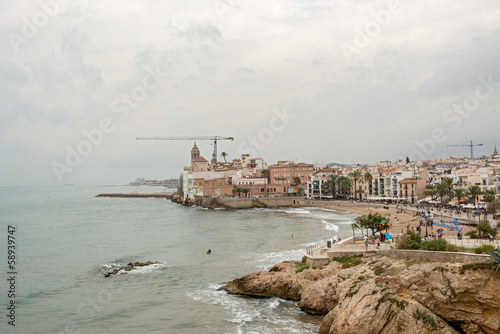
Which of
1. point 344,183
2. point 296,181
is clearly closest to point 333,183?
point 344,183

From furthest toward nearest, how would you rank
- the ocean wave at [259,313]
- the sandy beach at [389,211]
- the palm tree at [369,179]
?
the palm tree at [369,179] < the sandy beach at [389,211] < the ocean wave at [259,313]

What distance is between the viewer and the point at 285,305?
21359 mm

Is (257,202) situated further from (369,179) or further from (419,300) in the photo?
(419,300)

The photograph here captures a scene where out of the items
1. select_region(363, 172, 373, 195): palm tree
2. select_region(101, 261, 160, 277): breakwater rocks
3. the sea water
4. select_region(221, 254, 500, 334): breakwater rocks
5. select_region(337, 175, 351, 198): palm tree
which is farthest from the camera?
select_region(337, 175, 351, 198): palm tree

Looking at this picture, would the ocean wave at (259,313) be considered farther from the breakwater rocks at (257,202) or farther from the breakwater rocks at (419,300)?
the breakwater rocks at (257,202)

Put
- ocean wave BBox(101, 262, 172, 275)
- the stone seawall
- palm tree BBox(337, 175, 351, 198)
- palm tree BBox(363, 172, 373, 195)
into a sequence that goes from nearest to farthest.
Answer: ocean wave BBox(101, 262, 172, 275) → palm tree BBox(363, 172, 373, 195) → palm tree BBox(337, 175, 351, 198) → the stone seawall

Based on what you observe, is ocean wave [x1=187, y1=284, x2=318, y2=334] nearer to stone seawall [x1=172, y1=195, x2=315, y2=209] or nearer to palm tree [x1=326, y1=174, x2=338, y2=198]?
stone seawall [x1=172, y1=195, x2=315, y2=209]

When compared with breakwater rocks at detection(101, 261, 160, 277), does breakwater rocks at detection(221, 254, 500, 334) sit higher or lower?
higher

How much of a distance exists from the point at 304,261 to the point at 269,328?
668 centimetres

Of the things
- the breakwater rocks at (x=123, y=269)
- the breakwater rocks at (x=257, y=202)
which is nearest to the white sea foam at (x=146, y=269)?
the breakwater rocks at (x=123, y=269)

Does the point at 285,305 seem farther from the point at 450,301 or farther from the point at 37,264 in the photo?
the point at 37,264

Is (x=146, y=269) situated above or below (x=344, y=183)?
below

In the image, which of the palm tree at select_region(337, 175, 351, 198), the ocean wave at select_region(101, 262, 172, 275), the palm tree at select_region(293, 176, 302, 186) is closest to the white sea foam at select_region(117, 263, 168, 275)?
the ocean wave at select_region(101, 262, 172, 275)

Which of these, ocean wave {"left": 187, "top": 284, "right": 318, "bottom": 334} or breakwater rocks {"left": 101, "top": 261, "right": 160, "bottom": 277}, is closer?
ocean wave {"left": 187, "top": 284, "right": 318, "bottom": 334}
